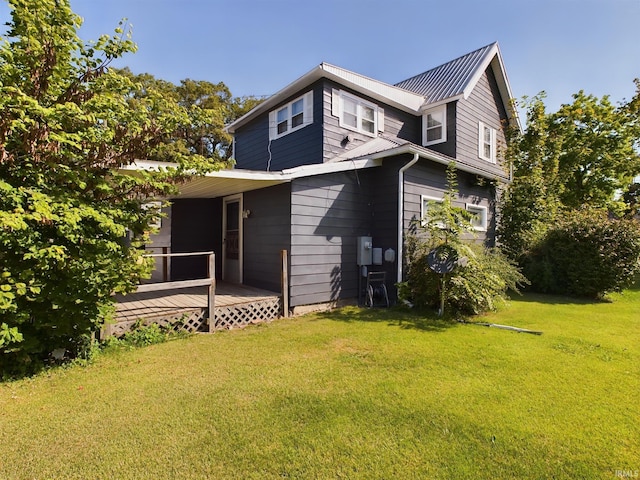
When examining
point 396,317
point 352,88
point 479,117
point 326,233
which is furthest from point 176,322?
point 479,117

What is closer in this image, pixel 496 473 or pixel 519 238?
pixel 496 473

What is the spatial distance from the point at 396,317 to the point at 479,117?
852cm

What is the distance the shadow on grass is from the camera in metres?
5.90

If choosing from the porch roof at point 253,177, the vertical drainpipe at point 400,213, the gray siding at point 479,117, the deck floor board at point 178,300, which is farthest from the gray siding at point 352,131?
the deck floor board at point 178,300

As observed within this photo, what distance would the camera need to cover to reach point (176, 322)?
5.40 m

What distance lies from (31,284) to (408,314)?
19.5ft

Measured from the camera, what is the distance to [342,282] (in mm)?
7500

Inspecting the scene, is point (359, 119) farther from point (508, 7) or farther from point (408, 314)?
point (408, 314)

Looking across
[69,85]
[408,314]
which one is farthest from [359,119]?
[69,85]

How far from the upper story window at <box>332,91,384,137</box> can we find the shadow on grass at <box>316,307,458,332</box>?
5083mm

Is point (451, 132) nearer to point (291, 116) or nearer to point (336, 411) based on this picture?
point (291, 116)

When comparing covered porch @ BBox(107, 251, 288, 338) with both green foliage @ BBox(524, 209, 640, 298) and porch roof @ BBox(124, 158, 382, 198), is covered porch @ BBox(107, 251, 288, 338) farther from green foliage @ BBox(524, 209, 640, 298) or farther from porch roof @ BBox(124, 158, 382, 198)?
green foliage @ BBox(524, 209, 640, 298)

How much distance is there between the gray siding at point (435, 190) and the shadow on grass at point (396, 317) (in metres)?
1.93

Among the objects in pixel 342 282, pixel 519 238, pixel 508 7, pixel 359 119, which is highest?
pixel 508 7
